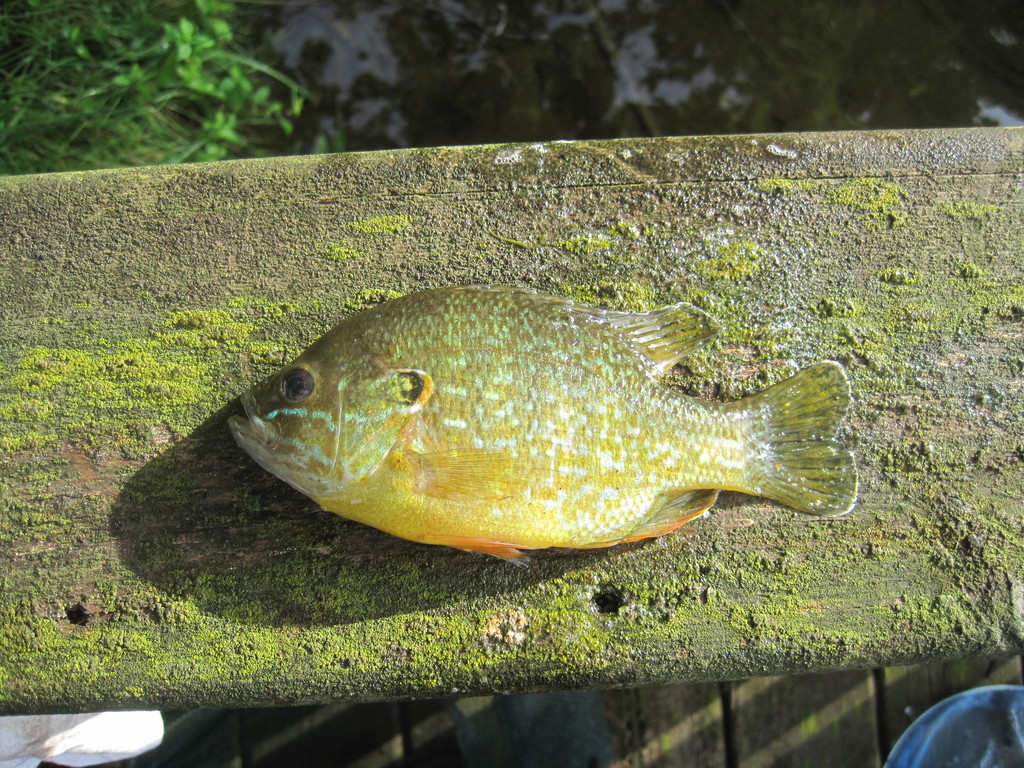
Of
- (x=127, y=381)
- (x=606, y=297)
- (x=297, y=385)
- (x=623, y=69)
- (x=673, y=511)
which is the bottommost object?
(x=673, y=511)

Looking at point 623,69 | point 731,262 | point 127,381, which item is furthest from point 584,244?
point 623,69

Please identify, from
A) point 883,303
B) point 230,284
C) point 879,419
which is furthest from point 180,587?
point 883,303

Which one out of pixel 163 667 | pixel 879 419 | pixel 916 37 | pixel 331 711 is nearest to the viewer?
pixel 163 667

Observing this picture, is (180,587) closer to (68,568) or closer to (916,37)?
(68,568)

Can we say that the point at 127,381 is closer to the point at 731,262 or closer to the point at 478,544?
the point at 478,544

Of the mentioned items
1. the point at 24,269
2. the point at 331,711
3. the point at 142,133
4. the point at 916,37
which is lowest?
the point at 331,711

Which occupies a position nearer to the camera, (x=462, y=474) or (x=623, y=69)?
(x=462, y=474)

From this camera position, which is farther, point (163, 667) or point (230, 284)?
point (230, 284)

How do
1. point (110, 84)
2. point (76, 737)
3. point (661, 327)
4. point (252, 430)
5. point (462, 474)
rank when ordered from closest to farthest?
point (462, 474)
point (252, 430)
point (661, 327)
point (76, 737)
point (110, 84)
